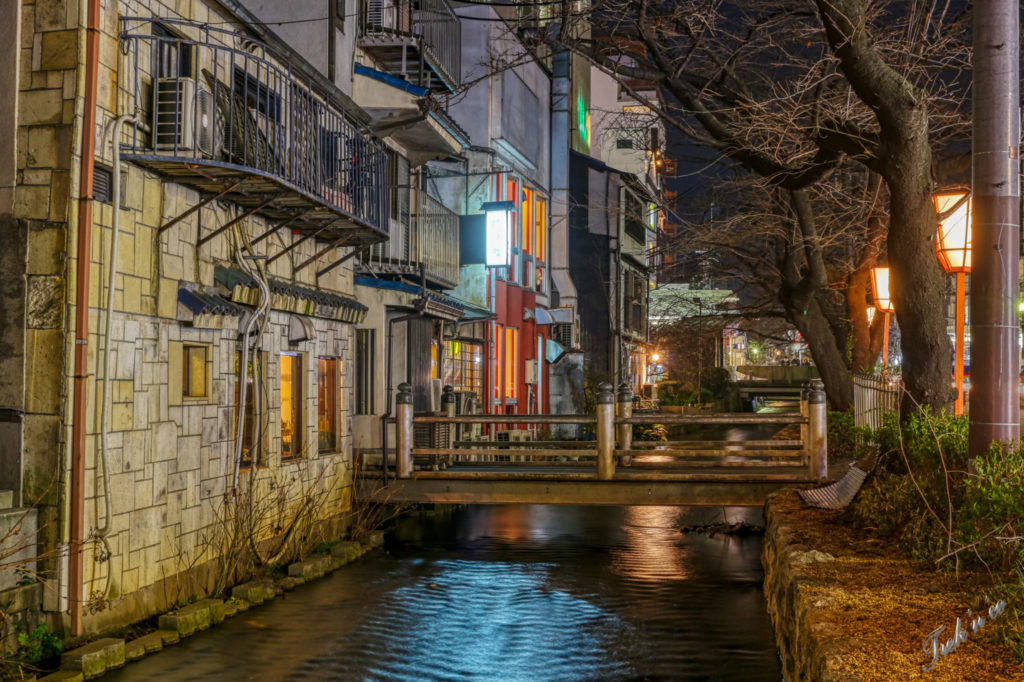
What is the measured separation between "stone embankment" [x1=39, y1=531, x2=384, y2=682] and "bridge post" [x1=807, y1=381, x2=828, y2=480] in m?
7.15

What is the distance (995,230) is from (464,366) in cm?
1837

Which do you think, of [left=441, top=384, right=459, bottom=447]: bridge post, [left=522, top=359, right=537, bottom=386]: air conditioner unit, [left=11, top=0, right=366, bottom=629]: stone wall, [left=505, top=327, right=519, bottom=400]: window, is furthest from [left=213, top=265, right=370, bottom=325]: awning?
[left=522, top=359, right=537, bottom=386]: air conditioner unit

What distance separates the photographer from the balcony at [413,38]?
55.5 ft

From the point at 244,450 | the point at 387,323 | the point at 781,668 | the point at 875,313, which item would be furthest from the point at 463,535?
the point at 875,313

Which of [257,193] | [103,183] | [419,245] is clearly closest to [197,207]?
[257,193]

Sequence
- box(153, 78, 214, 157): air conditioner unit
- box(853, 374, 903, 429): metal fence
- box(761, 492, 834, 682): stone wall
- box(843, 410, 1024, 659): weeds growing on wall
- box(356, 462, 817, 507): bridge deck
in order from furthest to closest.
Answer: box(356, 462, 817, 507): bridge deck < box(853, 374, 903, 429): metal fence < box(153, 78, 214, 157): air conditioner unit < box(843, 410, 1024, 659): weeds growing on wall < box(761, 492, 834, 682): stone wall

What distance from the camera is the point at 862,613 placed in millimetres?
6664

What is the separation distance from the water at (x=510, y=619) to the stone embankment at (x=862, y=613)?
134 centimetres

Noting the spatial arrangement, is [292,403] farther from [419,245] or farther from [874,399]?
[874,399]

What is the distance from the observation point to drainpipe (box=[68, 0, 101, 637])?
352 inches

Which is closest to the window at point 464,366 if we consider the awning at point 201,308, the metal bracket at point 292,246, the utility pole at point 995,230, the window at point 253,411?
the metal bracket at point 292,246

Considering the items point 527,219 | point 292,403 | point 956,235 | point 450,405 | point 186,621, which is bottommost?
point 186,621

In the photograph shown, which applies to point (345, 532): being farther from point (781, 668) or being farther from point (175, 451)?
point (781, 668)

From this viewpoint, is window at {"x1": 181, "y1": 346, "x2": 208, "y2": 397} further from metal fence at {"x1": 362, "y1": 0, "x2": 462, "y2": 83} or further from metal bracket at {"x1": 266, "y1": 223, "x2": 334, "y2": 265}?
metal fence at {"x1": 362, "y1": 0, "x2": 462, "y2": 83}
